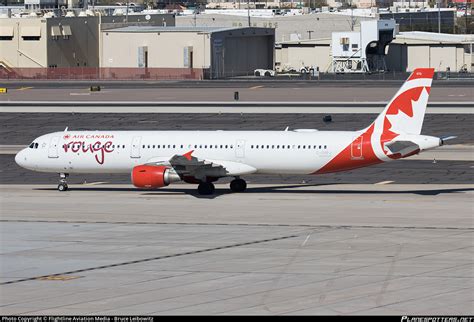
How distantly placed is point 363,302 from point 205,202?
24246 mm

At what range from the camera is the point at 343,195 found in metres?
57.2

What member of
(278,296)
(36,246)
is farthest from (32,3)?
(278,296)

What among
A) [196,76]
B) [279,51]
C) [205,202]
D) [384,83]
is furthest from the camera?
[279,51]

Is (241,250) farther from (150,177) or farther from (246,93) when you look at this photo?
(246,93)

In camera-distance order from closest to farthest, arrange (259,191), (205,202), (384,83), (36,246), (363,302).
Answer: (363,302) < (36,246) < (205,202) < (259,191) < (384,83)

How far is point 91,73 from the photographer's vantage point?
524 feet

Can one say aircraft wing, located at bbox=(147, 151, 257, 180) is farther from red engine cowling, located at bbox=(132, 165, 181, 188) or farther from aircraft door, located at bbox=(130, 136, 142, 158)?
aircraft door, located at bbox=(130, 136, 142, 158)

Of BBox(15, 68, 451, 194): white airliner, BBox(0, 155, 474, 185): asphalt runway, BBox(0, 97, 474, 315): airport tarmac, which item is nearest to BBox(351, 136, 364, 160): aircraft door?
BBox(15, 68, 451, 194): white airliner

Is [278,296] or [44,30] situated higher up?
[44,30]

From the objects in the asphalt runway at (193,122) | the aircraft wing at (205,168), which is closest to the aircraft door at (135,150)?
the aircraft wing at (205,168)

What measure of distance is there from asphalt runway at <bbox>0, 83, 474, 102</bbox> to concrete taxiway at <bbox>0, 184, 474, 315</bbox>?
5347 cm

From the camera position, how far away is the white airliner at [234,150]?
55.5 m

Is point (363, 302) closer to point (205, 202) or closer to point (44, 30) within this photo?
point (205, 202)

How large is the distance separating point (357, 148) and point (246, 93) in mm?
67370
